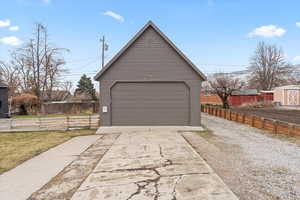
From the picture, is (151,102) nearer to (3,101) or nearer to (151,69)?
(151,69)

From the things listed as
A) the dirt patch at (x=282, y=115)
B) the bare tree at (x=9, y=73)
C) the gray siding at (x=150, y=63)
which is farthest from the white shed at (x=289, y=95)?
the bare tree at (x=9, y=73)

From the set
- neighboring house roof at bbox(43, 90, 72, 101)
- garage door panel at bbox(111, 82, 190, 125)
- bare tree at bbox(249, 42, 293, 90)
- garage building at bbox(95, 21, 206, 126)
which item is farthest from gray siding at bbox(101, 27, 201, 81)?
bare tree at bbox(249, 42, 293, 90)

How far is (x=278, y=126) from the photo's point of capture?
9539mm

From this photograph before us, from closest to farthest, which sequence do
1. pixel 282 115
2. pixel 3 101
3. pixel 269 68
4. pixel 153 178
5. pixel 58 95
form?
pixel 153 178
pixel 282 115
pixel 3 101
pixel 58 95
pixel 269 68

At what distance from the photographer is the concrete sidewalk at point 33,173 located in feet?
11.5

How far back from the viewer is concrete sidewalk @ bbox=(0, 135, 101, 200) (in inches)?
138

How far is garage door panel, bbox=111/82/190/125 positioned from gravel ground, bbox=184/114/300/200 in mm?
3081

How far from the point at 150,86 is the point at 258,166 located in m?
6.79

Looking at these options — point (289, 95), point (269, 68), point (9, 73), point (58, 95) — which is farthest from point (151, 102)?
point (269, 68)

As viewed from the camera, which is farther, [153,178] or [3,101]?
[3,101]

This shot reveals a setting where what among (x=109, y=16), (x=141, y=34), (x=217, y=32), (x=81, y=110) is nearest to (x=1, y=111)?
(x=81, y=110)

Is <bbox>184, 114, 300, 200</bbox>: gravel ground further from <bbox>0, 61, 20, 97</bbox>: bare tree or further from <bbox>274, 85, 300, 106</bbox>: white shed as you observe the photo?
<bbox>0, 61, 20, 97</bbox>: bare tree

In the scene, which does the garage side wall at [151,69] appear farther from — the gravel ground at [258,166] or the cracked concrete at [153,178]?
the cracked concrete at [153,178]

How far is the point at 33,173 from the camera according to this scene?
4.43m
